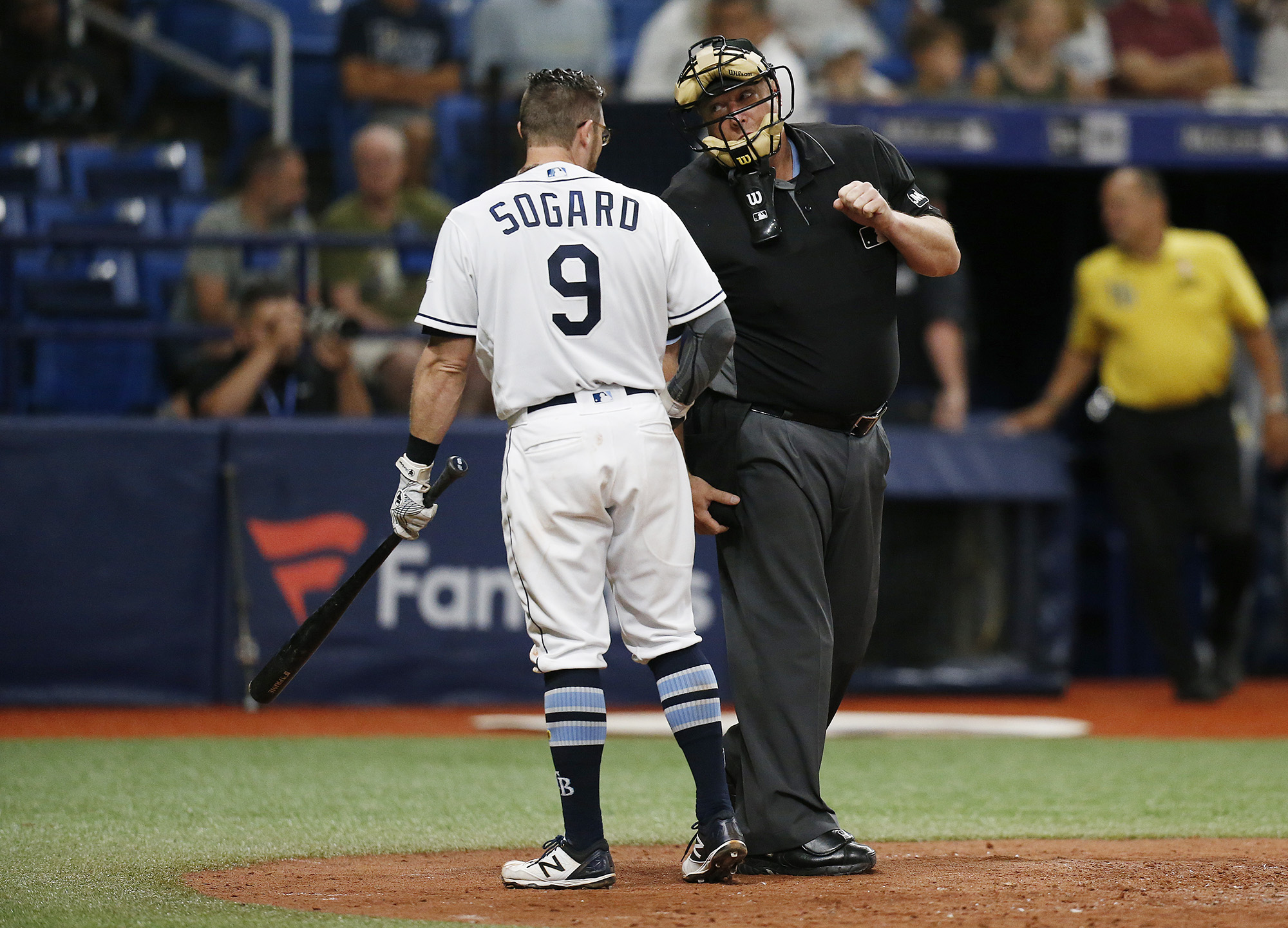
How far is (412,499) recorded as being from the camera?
432cm

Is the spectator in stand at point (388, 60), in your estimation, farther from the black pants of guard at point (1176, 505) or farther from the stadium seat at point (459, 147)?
the black pants of guard at point (1176, 505)

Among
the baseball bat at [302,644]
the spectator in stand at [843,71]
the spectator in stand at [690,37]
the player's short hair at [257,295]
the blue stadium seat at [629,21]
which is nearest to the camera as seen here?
the baseball bat at [302,644]

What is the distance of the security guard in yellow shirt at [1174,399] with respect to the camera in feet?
29.5

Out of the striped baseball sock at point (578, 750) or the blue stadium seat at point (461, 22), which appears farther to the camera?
the blue stadium seat at point (461, 22)

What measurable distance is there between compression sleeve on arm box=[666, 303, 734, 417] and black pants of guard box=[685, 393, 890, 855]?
30 centimetres

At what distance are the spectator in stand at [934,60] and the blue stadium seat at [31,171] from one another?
17.9ft

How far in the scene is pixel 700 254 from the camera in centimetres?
438

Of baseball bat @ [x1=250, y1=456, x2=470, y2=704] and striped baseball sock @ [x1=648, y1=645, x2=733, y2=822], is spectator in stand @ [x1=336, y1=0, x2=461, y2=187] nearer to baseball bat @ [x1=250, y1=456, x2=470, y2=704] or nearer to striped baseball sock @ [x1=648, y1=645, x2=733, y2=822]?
baseball bat @ [x1=250, y1=456, x2=470, y2=704]

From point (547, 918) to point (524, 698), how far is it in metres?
4.90

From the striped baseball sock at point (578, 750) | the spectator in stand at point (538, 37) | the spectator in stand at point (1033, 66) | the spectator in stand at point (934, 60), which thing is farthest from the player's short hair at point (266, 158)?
the striped baseball sock at point (578, 750)

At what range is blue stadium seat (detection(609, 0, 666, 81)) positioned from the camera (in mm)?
12695

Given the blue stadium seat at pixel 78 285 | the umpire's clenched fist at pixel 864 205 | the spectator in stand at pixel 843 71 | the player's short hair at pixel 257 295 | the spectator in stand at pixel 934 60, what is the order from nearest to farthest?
the umpire's clenched fist at pixel 864 205
the player's short hair at pixel 257 295
the blue stadium seat at pixel 78 285
the spectator in stand at pixel 843 71
the spectator in stand at pixel 934 60

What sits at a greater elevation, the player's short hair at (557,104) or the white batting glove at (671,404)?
the player's short hair at (557,104)

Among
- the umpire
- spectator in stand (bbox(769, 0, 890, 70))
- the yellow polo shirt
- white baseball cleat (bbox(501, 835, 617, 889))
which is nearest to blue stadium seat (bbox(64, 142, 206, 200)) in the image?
spectator in stand (bbox(769, 0, 890, 70))
